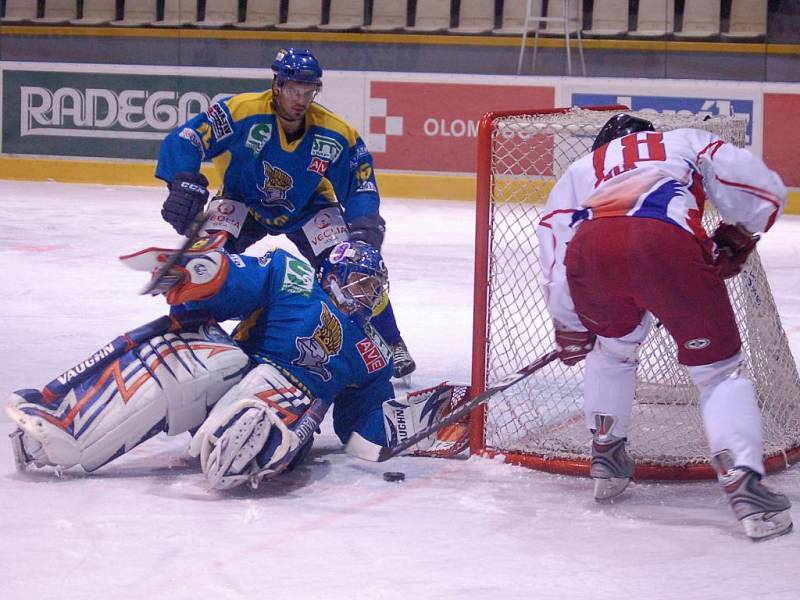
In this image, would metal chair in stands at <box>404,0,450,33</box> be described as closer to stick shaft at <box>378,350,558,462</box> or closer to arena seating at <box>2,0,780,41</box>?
arena seating at <box>2,0,780,41</box>

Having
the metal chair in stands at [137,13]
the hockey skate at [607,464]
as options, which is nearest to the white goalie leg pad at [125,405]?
the hockey skate at [607,464]

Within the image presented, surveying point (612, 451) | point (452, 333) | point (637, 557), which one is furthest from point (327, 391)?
point (452, 333)

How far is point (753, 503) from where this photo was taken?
100 inches

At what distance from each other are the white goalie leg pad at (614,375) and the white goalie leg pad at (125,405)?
0.81 meters

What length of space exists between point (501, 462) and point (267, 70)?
629cm

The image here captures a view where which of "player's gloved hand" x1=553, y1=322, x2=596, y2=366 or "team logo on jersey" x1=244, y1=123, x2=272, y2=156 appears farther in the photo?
"team logo on jersey" x1=244, y1=123, x2=272, y2=156

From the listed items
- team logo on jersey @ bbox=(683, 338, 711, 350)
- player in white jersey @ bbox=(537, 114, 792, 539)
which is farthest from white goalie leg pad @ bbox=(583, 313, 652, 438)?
team logo on jersey @ bbox=(683, 338, 711, 350)

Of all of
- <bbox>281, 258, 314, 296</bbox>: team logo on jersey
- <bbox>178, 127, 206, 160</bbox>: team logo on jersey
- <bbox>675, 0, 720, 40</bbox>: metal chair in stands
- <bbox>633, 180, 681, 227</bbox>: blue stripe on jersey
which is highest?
<bbox>675, 0, 720, 40</bbox>: metal chair in stands

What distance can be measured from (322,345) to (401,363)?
1.02 meters

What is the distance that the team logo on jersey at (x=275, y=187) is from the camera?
3.81 metres

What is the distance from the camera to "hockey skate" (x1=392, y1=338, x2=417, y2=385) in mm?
3986

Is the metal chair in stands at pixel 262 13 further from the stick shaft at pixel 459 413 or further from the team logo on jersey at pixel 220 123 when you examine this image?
the stick shaft at pixel 459 413

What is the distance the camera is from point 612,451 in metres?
2.84

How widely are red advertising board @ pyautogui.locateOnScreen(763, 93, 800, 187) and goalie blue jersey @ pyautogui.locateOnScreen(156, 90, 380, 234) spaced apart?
16.4 feet
